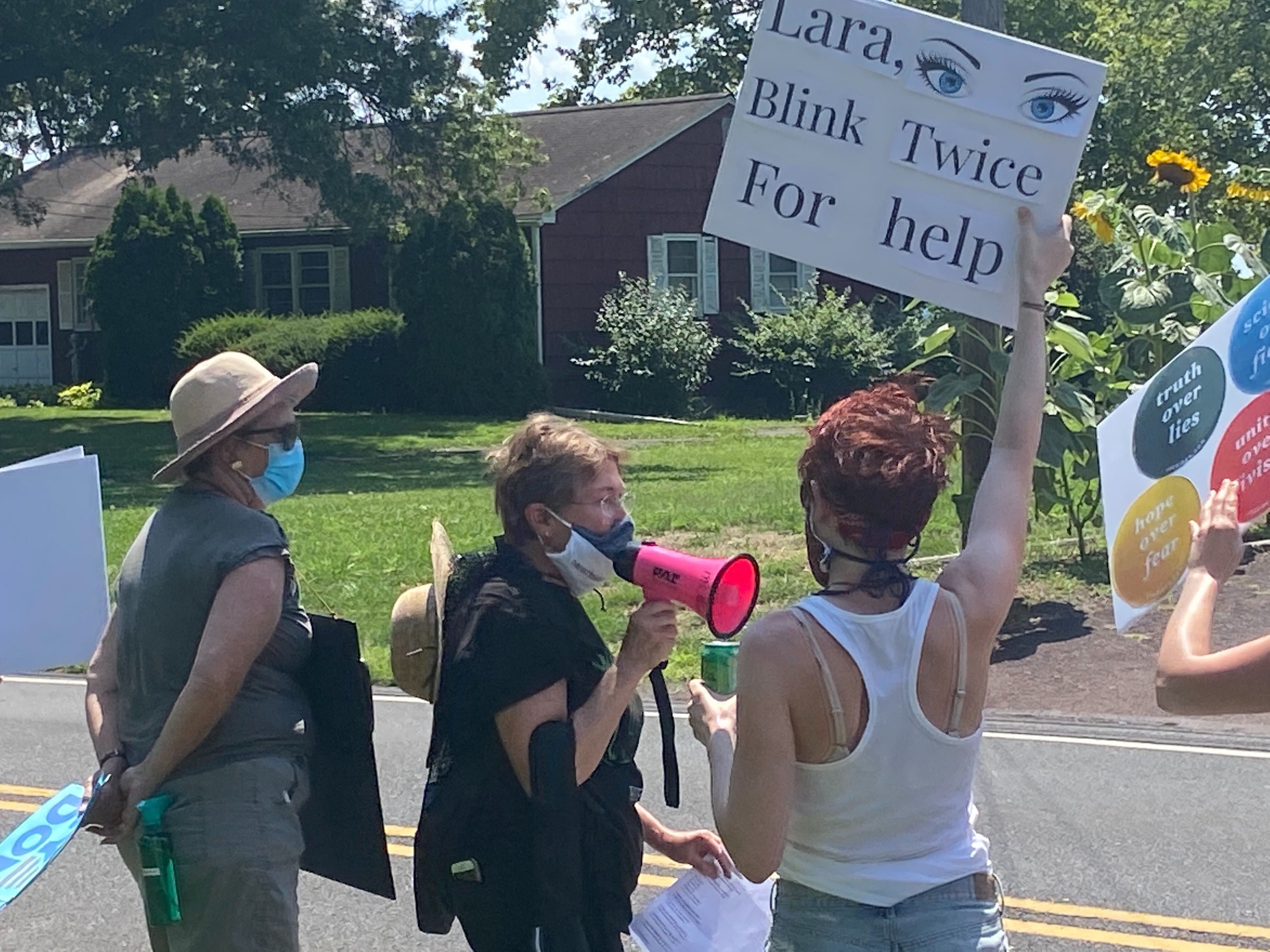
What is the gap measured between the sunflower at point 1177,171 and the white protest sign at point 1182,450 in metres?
8.96

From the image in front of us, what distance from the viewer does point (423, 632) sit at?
10.3 feet

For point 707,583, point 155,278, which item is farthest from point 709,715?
point 155,278

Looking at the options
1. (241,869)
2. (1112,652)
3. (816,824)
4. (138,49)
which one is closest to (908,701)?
(816,824)

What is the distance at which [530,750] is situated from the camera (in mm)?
2879

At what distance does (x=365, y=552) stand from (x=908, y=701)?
11.4 m

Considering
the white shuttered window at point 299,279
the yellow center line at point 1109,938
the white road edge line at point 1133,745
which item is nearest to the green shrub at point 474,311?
A: the white shuttered window at point 299,279

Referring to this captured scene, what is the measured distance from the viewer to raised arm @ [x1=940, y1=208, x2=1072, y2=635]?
2742mm

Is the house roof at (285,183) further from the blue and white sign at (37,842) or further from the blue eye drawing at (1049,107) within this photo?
the blue eye drawing at (1049,107)

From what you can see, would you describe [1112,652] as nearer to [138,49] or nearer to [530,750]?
[530,750]

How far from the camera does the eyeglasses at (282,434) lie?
3.39 m

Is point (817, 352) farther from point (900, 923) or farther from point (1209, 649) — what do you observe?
point (900, 923)

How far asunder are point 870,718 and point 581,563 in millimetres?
682

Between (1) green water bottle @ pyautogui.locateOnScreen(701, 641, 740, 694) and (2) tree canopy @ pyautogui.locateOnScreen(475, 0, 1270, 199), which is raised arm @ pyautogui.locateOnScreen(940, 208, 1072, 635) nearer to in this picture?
(1) green water bottle @ pyautogui.locateOnScreen(701, 641, 740, 694)

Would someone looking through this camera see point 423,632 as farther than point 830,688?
Yes
